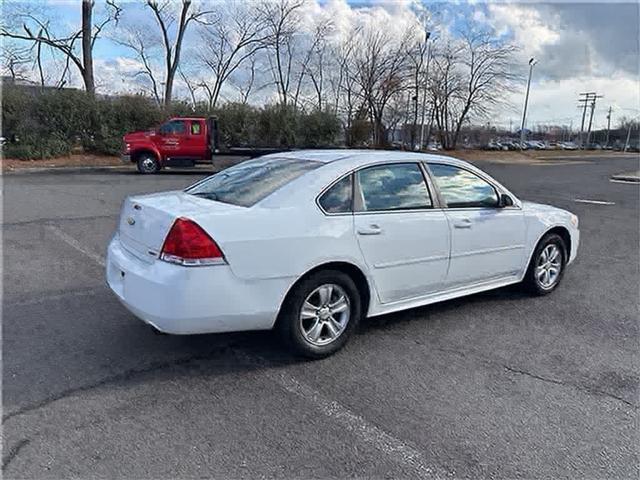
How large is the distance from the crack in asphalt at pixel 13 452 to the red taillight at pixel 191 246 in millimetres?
1195

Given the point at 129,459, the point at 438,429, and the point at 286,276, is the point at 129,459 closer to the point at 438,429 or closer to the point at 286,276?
the point at 286,276

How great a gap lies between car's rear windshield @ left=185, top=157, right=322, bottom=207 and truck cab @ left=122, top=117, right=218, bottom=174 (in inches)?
554

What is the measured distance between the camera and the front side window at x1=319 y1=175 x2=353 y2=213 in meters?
3.40

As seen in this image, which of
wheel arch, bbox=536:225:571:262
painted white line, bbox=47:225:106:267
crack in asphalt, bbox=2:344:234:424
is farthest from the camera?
painted white line, bbox=47:225:106:267

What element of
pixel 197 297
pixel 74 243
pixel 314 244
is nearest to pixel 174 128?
pixel 74 243

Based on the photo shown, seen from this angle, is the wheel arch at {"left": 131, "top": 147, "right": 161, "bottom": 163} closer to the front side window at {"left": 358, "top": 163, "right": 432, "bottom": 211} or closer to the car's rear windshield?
the car's rear windshield

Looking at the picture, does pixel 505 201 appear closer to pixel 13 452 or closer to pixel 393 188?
pixel 393 188

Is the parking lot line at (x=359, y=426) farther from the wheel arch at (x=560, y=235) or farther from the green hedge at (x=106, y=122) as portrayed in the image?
the green hedge at (x=106, y=122)

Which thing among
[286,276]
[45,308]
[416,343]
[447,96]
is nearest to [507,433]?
[416,343]

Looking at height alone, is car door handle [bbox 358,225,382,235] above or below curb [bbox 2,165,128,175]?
above

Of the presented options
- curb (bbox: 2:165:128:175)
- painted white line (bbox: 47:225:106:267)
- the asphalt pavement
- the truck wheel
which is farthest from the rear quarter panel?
curb (bbox: 2:165:128:175)

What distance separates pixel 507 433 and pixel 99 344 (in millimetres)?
2837

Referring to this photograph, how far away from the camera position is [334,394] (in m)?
2.96

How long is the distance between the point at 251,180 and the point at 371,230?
1028 mm
